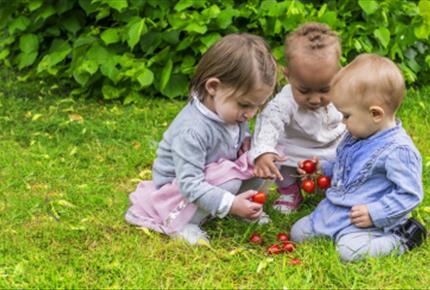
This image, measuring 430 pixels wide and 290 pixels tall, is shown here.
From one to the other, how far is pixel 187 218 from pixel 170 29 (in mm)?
2725

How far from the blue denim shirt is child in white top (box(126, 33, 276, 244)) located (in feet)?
1.25

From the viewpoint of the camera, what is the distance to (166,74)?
237 inches

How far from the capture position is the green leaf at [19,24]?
642cm

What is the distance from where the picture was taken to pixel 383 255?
3330 mm

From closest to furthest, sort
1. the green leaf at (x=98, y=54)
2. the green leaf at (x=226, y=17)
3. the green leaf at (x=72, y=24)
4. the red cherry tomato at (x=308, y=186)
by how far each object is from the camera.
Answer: the red cherry tomato at (x=308, y=186) < the green leaf at (x=226, y=17) < the green leaf at (x=98, y=54) < the green leaf at (x=72, y=24)

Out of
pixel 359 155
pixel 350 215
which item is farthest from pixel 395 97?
pixel 350 215

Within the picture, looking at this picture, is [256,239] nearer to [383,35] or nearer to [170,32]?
[170,32]

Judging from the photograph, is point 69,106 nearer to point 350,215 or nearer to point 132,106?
point 132,106

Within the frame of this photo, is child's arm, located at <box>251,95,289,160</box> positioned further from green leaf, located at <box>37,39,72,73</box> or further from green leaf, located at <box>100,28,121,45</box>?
green leaf, located at <box>37,39,72,73</box>

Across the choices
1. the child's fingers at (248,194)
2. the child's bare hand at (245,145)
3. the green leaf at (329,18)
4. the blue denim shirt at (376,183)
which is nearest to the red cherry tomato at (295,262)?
the blue denim shirt at (376,183)

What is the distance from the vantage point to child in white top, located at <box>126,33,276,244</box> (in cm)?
340

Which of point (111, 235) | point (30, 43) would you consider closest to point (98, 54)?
point (30, 43)

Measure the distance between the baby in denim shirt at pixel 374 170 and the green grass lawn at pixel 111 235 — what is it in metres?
0.10

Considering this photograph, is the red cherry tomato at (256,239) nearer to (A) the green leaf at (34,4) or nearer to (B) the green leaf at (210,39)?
(B) the green leaf at (210,39)
